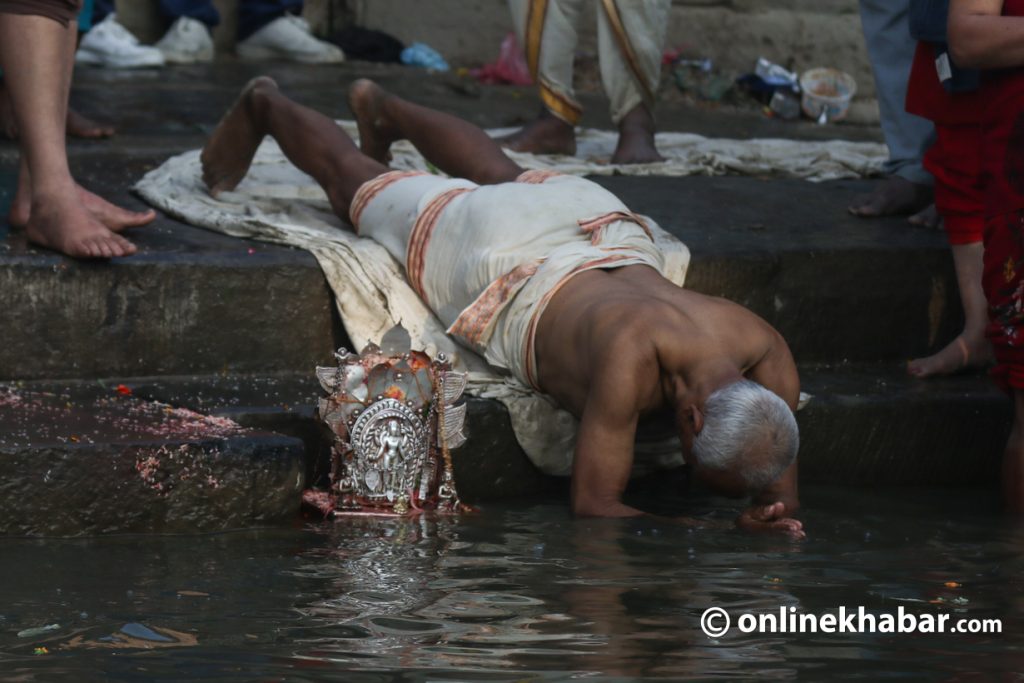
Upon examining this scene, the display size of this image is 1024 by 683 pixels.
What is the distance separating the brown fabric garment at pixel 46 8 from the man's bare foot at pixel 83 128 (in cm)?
167

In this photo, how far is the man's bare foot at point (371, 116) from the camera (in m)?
5.25

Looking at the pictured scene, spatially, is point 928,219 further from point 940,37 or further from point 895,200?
point 940,37

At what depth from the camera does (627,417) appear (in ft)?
12.8

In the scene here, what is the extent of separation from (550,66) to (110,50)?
2.85 m

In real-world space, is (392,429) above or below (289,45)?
below

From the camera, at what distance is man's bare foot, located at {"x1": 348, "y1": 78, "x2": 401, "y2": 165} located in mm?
5254

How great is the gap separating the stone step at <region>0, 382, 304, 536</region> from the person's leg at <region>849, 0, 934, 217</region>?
2534 millimetres

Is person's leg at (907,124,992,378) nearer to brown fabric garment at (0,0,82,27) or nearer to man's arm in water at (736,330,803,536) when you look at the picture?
man's arm in water at (736,330,803,536)

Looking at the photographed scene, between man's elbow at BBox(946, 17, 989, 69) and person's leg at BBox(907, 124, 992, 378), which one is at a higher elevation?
man's elbow at BBox(946, 17, 989, 69)

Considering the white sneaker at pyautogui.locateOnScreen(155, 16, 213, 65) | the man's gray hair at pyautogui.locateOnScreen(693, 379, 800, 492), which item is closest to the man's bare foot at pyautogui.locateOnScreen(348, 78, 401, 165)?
the man's gray hair at pyautogui.locateOnScreen(693, 379, 800, 492)

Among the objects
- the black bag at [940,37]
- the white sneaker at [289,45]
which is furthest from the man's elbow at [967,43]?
the white sneaker at [289,45]

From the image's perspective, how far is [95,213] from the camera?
445 cm

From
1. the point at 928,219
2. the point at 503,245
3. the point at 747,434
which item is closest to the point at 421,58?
the point at 928,219

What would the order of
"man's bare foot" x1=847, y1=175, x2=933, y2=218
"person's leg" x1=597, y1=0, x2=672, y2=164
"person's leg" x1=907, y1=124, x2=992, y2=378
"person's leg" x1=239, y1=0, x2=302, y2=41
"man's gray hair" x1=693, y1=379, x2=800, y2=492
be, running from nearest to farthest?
"man's gray hair" x1=693, y1=379, x2=800, y2=492, "person's leg" x1=907, y1=124, x2=992, y2=378, "man's bare foot" x1=847, y1=175, x2=933, y2=218, "person's leg" x1=597, y1=0, x2=672, y2=164, "person's leg" x1=239, y1=0, x2=302, y2=41
